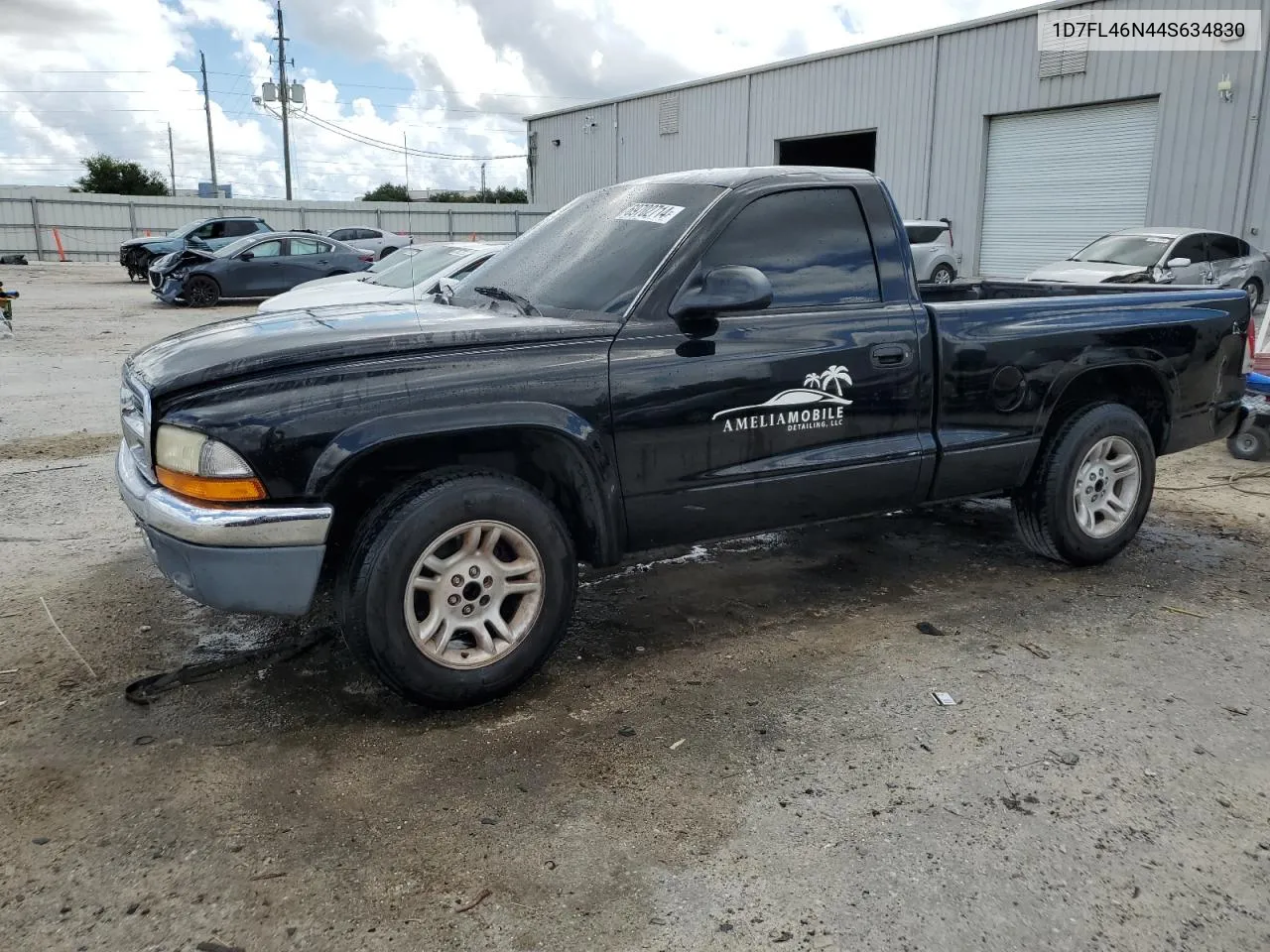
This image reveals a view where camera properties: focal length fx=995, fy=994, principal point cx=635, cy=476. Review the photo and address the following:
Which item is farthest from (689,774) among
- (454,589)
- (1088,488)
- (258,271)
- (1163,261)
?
(258,271)

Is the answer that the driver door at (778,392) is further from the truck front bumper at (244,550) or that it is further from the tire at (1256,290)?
the tire at (1256,290)

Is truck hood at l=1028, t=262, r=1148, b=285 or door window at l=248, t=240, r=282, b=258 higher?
door window at l=248, t=240, r=282, b=258

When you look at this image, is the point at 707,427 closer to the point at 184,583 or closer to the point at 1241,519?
the point at 184,583

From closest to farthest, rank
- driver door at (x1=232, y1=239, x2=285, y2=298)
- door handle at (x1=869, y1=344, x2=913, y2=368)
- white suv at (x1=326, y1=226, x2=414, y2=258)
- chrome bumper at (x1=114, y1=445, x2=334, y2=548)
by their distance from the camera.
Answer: chrome bumper at (x1=114, y1=445, x2=334, y2=548) < door handle at (x1=869, y1=344, x2=913, y2=368) < driver door at (x1=232, y1=239, x2=285, y2=298) < white suv at (x1=326, y1=226, x2=414, y2=258)

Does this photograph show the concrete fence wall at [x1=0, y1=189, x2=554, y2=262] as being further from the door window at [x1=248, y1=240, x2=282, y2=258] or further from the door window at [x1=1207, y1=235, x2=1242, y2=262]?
the door window at [x1=1207, y1=235, x2=1242, y2=262]

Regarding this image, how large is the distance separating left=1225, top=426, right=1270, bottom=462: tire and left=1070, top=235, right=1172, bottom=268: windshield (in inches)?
336

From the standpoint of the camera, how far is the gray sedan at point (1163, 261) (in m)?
14.7

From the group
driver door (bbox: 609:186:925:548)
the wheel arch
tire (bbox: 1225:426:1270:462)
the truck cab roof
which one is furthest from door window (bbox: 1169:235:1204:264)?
driver door (bbox: 609:186:925:548)

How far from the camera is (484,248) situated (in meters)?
11.2

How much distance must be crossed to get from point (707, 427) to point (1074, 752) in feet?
5.34

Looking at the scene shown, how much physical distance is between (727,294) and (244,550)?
181cm

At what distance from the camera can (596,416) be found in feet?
11.4

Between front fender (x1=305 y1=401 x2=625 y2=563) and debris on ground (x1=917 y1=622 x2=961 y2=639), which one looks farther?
debris on ground (x1=917 y1=622 x2=961 y2=639)

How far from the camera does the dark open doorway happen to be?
93.5ft
